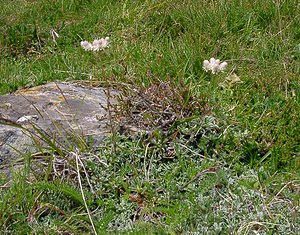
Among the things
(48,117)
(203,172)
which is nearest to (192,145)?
(203,172)

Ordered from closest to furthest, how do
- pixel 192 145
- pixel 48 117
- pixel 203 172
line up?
pixel 203 172, pixel 192 145, pixel 48 117

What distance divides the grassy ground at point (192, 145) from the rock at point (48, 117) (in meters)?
0.18

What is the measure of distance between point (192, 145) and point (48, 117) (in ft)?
3.01

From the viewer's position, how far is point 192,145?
3287mm

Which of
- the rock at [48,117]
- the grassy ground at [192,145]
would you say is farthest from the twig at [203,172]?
the rock at [48,117]

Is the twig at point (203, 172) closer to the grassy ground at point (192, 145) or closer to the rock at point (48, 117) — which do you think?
the grassy ground at point (192, 145)

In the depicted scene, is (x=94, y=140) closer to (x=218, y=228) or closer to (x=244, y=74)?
(x=218, y=228)

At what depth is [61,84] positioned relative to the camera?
4141 mm

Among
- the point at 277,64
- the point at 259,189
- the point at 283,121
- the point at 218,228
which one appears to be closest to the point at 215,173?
the point at 259,189

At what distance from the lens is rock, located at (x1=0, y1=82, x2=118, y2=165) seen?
323 cm

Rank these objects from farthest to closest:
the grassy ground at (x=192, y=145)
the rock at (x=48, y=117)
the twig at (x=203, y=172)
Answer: the rock at (x=48, y=117) < the twig at (x=203, y=172) < the grassy ground at (x=192, y=145)

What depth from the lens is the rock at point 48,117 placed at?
3.23 meters

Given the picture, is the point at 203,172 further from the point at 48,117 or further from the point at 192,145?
the point at 48,117

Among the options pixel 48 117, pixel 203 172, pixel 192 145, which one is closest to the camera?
pixel 203 172
